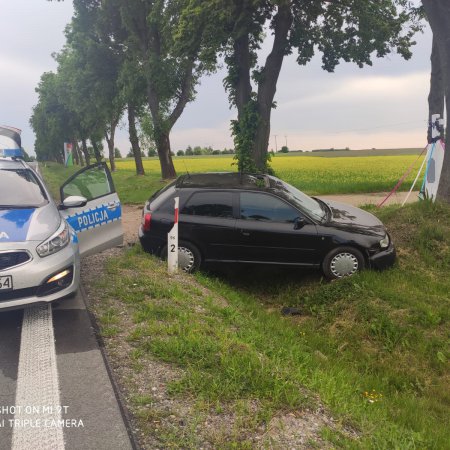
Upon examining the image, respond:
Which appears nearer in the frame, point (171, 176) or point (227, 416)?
point (227, 416)

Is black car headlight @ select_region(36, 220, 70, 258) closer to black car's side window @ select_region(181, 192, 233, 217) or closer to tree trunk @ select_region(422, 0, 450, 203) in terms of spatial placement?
black car's side window @ select_region(181, 192, 233, 217)

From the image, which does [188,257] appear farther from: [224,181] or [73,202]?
[73,202]

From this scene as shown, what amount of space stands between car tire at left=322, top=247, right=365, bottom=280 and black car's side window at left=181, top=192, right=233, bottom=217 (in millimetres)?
1713

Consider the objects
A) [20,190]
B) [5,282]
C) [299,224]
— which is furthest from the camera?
[299,224]

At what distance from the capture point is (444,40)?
8289mm

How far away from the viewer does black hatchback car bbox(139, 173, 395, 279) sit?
267 inches

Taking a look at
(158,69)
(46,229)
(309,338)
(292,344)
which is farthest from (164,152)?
(292,344)

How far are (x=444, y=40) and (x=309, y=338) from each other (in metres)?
6.36

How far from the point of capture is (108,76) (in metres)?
26.7

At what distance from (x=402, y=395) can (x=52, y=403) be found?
331cm

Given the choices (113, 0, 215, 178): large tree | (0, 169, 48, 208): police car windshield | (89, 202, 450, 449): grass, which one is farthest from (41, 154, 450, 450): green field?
(113, 0, 215, 178): large tree

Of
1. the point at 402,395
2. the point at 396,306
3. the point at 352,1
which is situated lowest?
the point at 402,395

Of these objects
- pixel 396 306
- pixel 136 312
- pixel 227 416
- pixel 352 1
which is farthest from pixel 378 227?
pixel 352 1

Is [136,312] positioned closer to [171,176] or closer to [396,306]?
[396,306]
